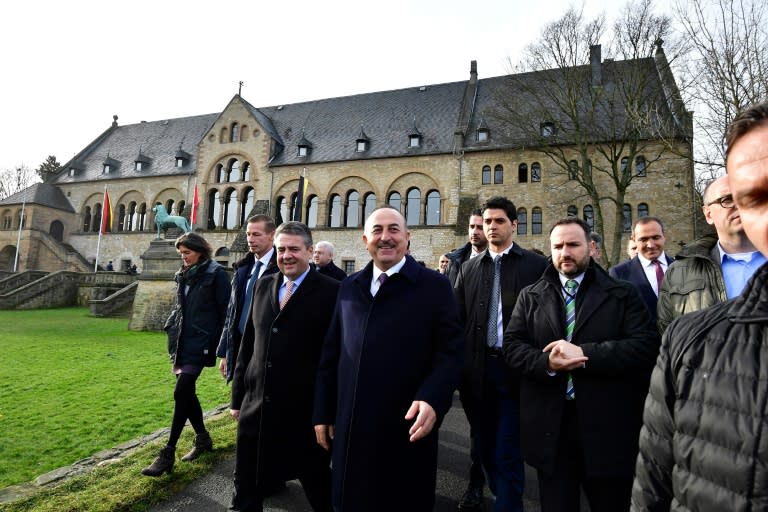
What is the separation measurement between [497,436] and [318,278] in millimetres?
1872

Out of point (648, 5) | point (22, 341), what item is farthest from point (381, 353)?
point (648, 5)

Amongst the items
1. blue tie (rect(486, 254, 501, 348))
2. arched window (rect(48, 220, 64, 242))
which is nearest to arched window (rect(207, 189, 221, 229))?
arched window (rect(48, 220, 64, 242))

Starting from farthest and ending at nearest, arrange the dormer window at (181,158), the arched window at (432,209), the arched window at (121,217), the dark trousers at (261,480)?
the arched window at (121,217) < the dormer window at (181,158) < the arched window at (432,209) < the dark trousers at (261,480)

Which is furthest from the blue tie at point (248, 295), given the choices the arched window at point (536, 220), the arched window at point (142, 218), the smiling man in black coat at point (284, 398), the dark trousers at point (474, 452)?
the arched window at point (142, 218)

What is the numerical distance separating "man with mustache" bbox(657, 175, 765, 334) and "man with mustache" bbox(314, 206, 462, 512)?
1544 millimetres

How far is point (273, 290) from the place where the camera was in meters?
3.41

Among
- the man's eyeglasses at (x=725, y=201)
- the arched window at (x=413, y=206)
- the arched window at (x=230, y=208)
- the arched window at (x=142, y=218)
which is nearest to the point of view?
the man's eyeglasses at (x=725, y=201)

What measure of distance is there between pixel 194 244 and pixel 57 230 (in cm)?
3894

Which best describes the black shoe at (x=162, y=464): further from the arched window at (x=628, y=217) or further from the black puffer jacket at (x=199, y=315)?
the arched window at (x=628, y=217)

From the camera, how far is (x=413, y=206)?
1059 inches

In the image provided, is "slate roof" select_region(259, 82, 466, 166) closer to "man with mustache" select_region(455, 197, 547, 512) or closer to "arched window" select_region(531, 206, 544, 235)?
"arched window" select_region(531, 206, 544, 235)

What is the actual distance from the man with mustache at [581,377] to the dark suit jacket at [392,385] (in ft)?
2.11

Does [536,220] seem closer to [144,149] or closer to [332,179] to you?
[332,179]

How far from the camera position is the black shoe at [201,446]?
434 centimetres
